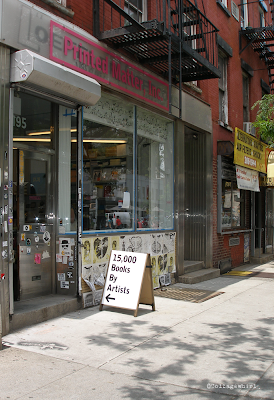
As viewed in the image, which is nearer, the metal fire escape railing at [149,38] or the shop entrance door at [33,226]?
the shop entrance door at [33,226]

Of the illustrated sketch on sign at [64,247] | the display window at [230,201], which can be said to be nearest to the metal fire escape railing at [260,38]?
the display window at [230,201]

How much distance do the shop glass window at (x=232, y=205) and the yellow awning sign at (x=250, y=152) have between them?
796mm

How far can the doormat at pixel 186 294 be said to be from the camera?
25.5ft

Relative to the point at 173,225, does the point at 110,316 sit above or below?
below

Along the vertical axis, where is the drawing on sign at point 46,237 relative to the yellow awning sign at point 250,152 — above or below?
below

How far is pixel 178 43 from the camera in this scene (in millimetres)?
7750

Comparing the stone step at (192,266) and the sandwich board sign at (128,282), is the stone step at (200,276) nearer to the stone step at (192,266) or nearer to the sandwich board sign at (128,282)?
the stone step at (192,266)

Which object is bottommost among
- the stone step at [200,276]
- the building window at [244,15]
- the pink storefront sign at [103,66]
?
the stone step at [200,276]

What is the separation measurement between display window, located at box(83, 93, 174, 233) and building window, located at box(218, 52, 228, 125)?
3.64 meters

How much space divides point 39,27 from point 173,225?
543 centimetres

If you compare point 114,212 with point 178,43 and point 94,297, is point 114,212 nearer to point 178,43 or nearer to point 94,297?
point 94,297

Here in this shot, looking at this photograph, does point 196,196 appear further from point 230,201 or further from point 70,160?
point 70,160

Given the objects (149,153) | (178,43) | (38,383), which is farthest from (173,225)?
(38,383)

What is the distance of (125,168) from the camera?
27.0 ft
